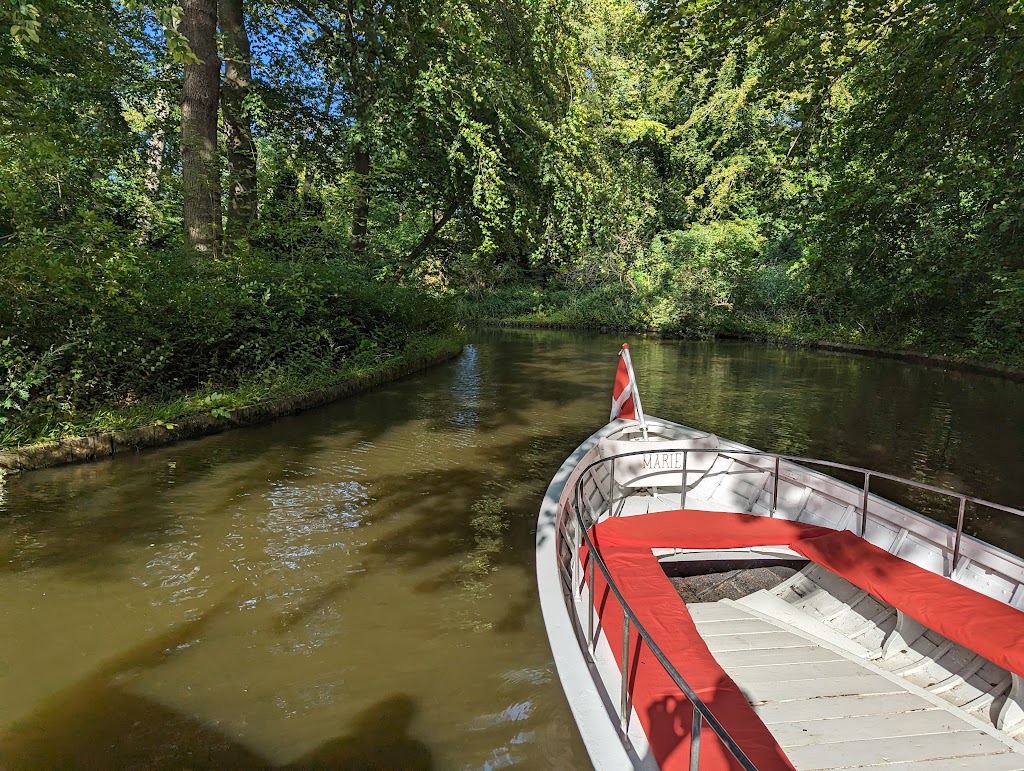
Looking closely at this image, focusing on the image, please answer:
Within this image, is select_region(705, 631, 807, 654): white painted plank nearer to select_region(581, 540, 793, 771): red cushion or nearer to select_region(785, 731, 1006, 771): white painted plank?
select_region(581, 540, 793, 771): red cushion

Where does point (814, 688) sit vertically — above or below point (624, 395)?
below

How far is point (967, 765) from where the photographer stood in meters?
2.36

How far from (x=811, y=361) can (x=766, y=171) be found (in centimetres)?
1177

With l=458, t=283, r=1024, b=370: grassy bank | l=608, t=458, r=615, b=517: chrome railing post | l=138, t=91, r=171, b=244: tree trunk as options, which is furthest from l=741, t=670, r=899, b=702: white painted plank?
l=458, t=283, r=1024, b=370: grassy bank

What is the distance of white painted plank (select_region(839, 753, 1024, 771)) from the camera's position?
2.35m

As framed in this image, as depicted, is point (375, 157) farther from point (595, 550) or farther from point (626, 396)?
point (595, 550)

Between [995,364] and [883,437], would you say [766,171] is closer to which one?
[883,437]

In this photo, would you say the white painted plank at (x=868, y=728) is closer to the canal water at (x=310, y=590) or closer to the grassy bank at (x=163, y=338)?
the canal water at (x=310, y=590)

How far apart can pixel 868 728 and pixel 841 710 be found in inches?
5.6

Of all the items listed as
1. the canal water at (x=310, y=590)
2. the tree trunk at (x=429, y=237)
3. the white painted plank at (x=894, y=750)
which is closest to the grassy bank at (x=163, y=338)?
the canal water at (x=310, y=590)

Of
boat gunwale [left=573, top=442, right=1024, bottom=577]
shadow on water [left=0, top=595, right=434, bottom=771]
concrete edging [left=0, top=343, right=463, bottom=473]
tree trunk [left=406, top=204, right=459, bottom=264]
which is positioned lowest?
shadow on water [left=0, top=595, right=434, bottom=771]

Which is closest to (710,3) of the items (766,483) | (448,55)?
(448,55)

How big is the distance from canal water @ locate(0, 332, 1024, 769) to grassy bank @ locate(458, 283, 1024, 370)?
354 inches

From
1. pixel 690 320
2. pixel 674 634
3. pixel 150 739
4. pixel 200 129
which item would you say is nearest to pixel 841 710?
pixel 674 634
